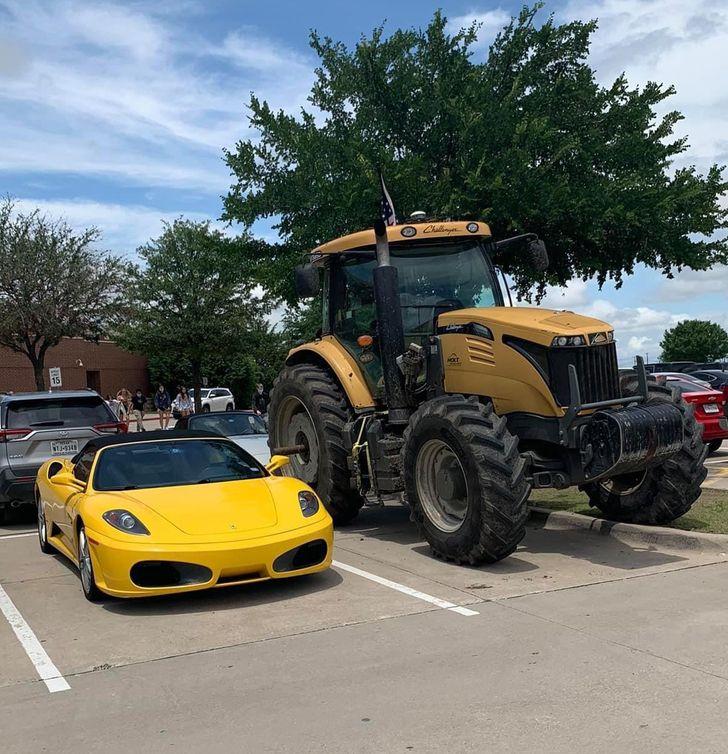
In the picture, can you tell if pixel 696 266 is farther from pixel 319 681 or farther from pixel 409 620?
pixel 319 681

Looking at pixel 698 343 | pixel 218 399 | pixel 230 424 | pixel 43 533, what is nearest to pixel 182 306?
pixel 218 399

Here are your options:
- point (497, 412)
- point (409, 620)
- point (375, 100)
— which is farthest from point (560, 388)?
point (375, 100)

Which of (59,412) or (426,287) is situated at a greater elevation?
(426,287)

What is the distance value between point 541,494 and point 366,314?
3.49 meters

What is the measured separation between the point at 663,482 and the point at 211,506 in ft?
13.5

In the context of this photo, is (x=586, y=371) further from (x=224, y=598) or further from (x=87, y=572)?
(x=87, y=572)

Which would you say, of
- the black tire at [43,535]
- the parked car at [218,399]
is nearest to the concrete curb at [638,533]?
the black tire at [43,535]

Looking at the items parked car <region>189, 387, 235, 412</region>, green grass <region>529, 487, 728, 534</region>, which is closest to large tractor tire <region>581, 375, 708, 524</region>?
green grass <region>529, 487, 728, 534</region>

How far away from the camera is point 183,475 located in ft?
25.6

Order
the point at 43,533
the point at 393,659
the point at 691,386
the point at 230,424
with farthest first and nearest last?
the point at 691,386 < the point at 230,424 < the point at 43,533 < the point at 393,659

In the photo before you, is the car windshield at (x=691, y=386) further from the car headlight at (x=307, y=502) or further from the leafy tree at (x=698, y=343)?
the leafy tree at (x=698, y=343)

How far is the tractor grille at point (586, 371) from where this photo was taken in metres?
7.61

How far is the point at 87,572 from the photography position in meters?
7.02

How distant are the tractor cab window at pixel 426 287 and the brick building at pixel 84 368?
38.3 metres
